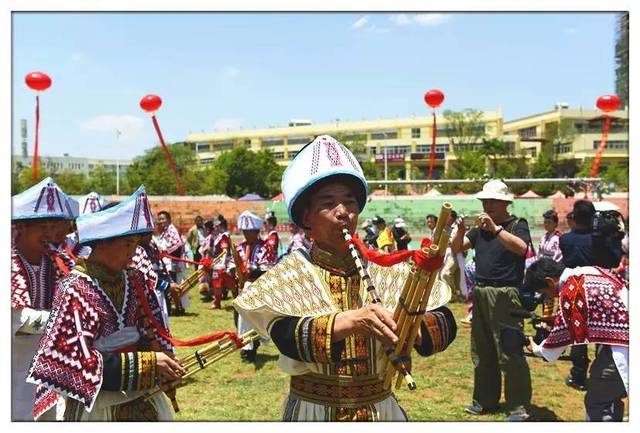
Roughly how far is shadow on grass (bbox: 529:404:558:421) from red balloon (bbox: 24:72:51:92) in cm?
1209

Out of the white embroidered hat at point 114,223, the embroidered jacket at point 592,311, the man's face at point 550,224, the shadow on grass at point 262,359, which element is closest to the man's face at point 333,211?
the white embroidered hat at point 114,223

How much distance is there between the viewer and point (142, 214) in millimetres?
3215

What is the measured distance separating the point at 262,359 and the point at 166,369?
611 centimetres

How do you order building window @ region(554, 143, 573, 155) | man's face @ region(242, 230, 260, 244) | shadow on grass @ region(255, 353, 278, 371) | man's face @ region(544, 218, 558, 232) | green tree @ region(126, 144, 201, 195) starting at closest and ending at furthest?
shadow on grass @ region(255, 353, 278, 371), man's face @ region(242, 230, 260, 244), man's face @ region(544, 218, 558, 232), green tree @ region(126, 144, 201, 195), building window @ region(554, 143, 573, 155)

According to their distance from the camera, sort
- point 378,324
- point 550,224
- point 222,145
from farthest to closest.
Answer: point 222,145 < point 550,224 < point 378,324

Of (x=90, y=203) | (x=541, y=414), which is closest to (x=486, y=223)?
(x=541, y=414)

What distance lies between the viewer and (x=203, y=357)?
3174 mm

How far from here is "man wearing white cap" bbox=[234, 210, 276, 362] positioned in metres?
8.73

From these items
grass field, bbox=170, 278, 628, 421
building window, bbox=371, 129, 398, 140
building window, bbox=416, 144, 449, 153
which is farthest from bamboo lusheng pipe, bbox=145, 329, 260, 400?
building window, bbox=371, 129, 398, 140

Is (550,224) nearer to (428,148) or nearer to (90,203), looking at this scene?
(90,203)

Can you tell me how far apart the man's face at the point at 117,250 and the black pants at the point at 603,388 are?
3065 mm

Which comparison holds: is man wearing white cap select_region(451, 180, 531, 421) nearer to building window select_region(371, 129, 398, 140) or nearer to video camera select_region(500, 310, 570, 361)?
video camera select_region(500, 310, 570, 361)
